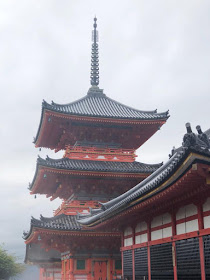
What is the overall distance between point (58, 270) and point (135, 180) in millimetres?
9504

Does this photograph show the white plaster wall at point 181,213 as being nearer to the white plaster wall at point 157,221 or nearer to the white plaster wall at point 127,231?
the white plaster wall at point 157,221

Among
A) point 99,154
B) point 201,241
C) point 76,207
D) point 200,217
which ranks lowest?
point 201,241

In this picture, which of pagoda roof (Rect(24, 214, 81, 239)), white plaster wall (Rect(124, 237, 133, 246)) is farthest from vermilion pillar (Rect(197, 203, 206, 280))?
pagoda roof (Rect(24, 214, 81, 239))

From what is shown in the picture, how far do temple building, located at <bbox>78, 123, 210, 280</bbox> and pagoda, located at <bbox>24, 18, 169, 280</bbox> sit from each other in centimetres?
474

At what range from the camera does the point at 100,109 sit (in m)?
30.8

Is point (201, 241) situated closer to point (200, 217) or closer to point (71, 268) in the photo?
point (200, 217)

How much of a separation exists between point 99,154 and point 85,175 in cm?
240

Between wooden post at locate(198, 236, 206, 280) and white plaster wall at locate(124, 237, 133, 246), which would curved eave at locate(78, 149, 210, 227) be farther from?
white plaster wall at locate(124, 237, 133, 246)

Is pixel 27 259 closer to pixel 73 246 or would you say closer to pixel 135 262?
pixel 73 246

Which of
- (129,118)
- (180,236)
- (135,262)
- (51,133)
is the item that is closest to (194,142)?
(180,236)

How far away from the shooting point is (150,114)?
3088cm

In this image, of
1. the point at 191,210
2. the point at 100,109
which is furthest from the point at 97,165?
the point at 191,210

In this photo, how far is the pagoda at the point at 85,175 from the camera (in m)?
25.0

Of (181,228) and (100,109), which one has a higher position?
(100,109)
